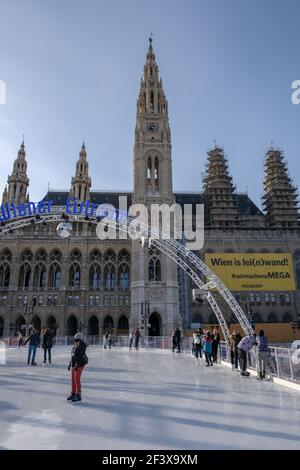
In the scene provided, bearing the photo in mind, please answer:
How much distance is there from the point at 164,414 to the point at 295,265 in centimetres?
4201

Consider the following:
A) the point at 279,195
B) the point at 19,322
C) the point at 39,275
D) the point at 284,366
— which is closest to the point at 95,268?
the point at 39,275

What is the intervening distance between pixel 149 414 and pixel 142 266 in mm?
32112

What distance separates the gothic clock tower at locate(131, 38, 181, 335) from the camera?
36.8 m

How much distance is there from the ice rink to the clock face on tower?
40153 mm

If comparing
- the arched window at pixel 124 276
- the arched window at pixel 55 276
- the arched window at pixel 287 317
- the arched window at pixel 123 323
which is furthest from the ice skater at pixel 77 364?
the arched window at pixel 287 317

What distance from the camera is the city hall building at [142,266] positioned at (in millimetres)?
38812

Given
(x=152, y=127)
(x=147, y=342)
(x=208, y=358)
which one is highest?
(x=152, y=127)

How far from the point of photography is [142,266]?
3819cm

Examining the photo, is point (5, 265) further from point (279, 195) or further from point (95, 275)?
point (279, 195)

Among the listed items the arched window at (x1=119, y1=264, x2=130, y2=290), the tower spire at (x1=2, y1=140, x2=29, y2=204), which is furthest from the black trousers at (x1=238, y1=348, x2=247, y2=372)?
the tower spire at (x1=2, y1=140, x2=29, y2=204)

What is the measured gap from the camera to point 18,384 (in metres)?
9.12

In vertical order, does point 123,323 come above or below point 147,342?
above

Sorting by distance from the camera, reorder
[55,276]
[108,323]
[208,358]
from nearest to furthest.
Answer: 1. [208,358]
2. [108,323]
3. [55,276]

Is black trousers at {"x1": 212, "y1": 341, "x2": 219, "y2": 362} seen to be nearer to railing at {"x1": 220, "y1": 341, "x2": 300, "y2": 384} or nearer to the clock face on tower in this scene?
railing at {"x1": 220, "y1": 341, "x2": 300, "y2": 384}
